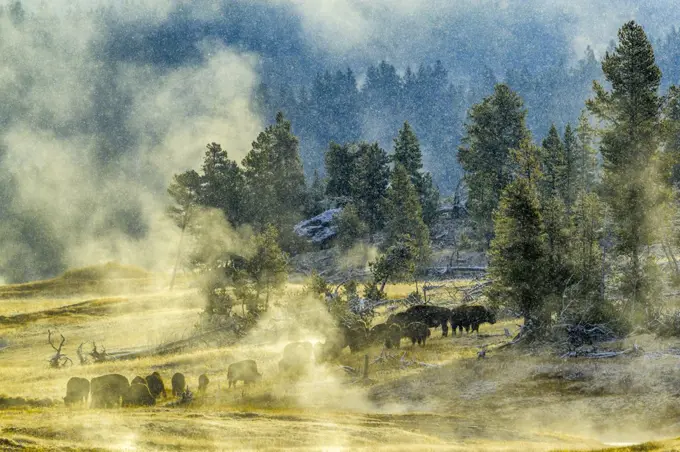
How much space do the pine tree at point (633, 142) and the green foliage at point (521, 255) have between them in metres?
6.36

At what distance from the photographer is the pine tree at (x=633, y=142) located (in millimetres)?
33750

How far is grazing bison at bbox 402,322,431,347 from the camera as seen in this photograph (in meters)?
34.1

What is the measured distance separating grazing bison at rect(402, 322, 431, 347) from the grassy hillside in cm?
65

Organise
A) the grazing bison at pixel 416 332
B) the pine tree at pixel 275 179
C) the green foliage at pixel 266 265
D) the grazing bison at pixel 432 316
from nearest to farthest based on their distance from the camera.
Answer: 1. the grazing bison at pixel 416 332
2. the grazing bison at pixel 432 316
3. the green foliage at pixel 266 265
4. the pine tree at pixel 275 179

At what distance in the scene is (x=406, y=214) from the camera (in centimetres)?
6384

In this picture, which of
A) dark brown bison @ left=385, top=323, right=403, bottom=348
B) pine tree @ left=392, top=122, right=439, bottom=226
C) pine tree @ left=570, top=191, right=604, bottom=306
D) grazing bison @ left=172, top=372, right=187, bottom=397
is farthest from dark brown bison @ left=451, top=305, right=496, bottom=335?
pine tree @ left=392, top=122, right=439, bottom=226

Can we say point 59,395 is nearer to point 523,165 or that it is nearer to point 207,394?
point 207,394

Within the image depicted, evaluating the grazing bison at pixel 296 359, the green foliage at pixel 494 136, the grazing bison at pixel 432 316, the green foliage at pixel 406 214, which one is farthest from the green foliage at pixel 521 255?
the green foliage at pixel 406 214

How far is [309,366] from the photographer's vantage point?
1172 inches

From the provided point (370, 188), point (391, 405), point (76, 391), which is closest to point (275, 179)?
point (370, 188)

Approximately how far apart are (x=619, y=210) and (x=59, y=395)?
31148 millimetres

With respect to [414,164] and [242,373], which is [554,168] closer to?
[414,164]

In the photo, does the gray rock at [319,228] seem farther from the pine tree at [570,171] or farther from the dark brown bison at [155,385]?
the dark brown bison at [155,385]

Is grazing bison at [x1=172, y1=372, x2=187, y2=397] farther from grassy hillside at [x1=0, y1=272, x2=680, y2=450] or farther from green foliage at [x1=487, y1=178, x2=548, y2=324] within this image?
green foliage at [x1=487, y1=178, x2=548, y2=324]
